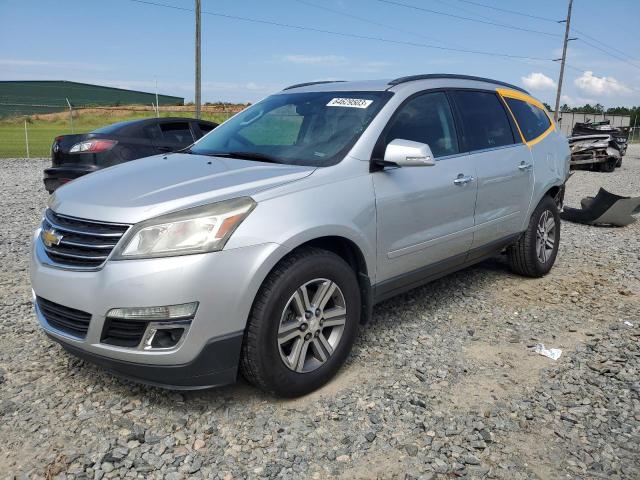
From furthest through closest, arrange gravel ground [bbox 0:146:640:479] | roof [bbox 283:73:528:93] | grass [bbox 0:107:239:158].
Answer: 1. grass [bbox 0:107:239:158]
2. roof [bbox 283:73:528:93]
3. gravel ground [bbox 0:146:640:479]

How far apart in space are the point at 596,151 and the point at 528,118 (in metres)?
13.9

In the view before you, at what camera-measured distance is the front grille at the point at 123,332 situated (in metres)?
2.60

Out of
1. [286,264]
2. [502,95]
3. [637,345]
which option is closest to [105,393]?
[286,264]

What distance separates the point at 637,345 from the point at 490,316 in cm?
102

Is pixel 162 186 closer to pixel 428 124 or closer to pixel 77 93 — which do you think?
pixel 428 124

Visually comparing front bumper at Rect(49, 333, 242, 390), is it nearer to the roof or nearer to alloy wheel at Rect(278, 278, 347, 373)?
alloy wheel at Rect(278, 278, 347, 373)

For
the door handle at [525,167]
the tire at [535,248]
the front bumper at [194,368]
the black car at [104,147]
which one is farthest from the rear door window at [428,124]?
the black car at [104,147]

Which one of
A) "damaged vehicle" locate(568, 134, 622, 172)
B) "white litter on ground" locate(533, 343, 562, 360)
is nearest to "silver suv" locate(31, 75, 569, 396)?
"white litter on ground" locate(533, 343, 562, 360)

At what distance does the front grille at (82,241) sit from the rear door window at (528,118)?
3.69 meters

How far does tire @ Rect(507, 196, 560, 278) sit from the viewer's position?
5.08 meters

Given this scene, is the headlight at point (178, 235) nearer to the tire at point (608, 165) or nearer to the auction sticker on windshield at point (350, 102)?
the auction sticker on windshield at point (350, 102)

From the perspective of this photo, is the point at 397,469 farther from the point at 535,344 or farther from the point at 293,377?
the point at 535,344

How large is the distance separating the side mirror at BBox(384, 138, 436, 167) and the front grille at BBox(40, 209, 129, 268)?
1554mm

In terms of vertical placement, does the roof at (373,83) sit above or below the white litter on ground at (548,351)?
above
